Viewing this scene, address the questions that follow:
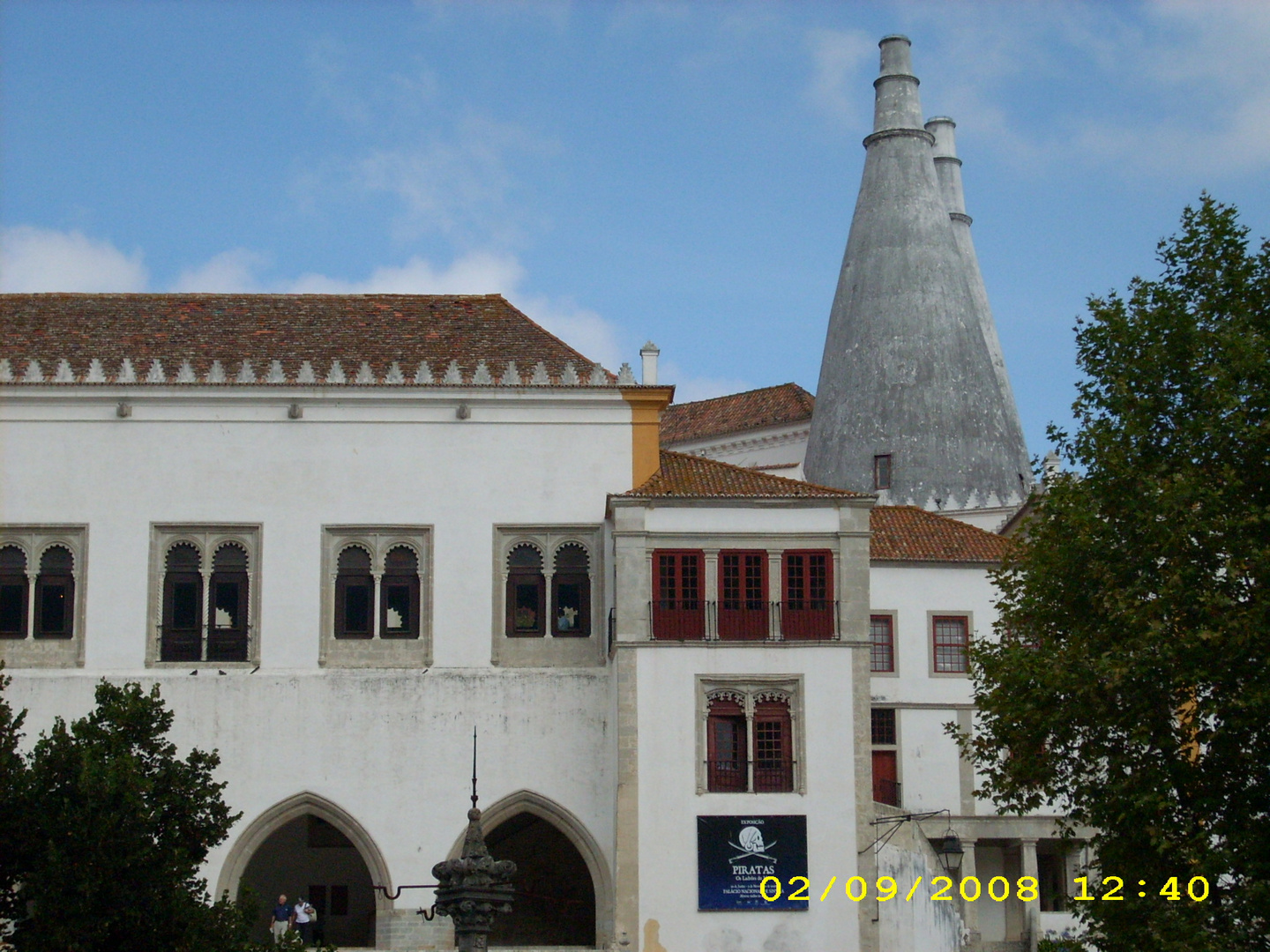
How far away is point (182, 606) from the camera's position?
40.6m

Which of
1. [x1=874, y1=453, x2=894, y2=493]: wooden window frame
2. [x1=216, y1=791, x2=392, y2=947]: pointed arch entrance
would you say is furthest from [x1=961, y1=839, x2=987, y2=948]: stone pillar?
[x1=874, y1=453, x2=894, y2=493]: wooden window frame

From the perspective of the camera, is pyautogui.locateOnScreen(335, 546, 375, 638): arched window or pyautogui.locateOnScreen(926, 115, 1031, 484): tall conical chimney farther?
pyautogui.locateOnScreen(926, 115, 1031, 484): tall conical chimney

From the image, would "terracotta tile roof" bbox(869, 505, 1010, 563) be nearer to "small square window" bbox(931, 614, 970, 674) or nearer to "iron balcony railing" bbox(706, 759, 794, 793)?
"small square window" bbox(931, 614, 970, 674)

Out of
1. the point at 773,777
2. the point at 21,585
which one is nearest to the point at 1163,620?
the point at 773,777

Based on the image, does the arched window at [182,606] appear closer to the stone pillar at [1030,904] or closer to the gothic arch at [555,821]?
the gothic arch at [555,821]

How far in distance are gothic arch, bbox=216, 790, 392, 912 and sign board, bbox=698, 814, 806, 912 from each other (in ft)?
20.8

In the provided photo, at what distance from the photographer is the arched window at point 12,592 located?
40.4 meters

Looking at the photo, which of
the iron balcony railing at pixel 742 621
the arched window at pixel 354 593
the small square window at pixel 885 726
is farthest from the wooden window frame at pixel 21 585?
the small square window at pixel 885 726

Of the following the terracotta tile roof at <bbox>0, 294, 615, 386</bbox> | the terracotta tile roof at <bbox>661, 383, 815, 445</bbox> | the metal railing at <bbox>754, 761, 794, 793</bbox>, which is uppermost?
the terracotta tile roof at <bbox>661, 383, 815, 445</bbox>

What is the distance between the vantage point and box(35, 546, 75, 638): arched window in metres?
40.4

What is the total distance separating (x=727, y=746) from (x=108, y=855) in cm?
1477

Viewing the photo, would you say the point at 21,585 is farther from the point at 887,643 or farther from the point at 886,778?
the point at 886,778

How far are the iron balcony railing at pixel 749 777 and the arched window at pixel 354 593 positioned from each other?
25.2 ft
